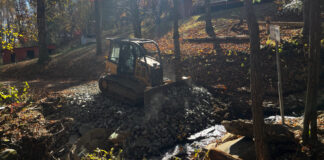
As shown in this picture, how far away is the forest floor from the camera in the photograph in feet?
28.4

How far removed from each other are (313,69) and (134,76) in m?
7.71

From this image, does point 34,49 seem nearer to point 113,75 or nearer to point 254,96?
point 113,75

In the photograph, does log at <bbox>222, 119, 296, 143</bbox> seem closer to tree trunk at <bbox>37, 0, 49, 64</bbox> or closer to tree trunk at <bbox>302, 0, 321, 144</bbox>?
tree trunk at <bbox>302, 0, 321, 144</bbox>

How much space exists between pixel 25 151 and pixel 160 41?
1964 centimetres

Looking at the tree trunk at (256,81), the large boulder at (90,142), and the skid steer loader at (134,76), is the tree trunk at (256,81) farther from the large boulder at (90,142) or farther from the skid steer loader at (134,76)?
the large boulder at (90,142)

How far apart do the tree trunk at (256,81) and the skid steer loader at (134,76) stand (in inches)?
223

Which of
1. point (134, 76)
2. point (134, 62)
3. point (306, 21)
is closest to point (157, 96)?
point (134, 76)

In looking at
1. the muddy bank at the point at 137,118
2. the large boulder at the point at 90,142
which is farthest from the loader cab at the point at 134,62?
the large boulder at the point at 90,142

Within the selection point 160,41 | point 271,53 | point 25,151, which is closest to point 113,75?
point 25,151

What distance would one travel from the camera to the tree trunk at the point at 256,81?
227 inches

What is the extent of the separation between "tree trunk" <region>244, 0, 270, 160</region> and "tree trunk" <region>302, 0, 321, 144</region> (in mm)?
1409

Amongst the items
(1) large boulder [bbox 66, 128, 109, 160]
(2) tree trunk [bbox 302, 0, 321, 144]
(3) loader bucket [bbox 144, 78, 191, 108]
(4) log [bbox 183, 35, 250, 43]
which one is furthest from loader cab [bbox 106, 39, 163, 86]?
(4) log [bbox 183, 35, 250, 43]

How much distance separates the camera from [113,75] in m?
13.2

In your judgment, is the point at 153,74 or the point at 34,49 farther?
the point at 34,49
